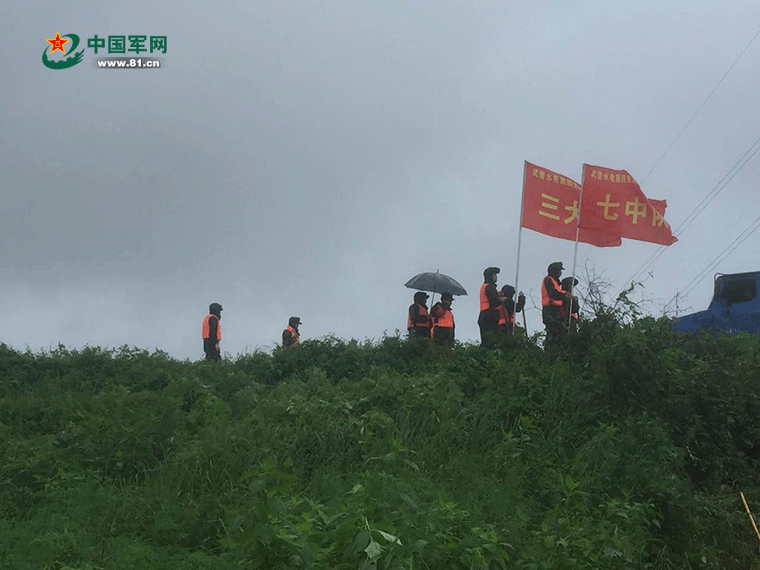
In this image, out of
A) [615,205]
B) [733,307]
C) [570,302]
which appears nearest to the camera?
[570,302]

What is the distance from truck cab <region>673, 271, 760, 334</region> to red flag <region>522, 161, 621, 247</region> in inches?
184

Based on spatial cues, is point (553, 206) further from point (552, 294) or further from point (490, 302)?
point (490, 302)

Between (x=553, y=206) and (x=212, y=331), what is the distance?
751 cm

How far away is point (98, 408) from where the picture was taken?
1248cm

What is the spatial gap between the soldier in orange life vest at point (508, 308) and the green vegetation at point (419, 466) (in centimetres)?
230

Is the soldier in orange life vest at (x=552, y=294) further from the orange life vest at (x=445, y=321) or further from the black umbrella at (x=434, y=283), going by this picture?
the black umbrella at (x=434, y=283)

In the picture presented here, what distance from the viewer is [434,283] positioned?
61.7 ft

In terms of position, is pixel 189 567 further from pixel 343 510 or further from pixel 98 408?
pixel 98 408

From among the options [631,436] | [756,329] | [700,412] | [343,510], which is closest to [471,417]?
[631,436]

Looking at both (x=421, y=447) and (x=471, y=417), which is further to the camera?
(x=471, y=417)

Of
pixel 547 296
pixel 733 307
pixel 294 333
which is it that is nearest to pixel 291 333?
pixel 294 333

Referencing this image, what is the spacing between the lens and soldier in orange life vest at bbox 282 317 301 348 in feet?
65.7

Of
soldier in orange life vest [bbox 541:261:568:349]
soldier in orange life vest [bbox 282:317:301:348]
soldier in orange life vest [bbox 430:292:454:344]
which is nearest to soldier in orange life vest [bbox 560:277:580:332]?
soldier in orange life vest [bbox 541:261:568:349]

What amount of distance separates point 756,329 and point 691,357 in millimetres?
7795
